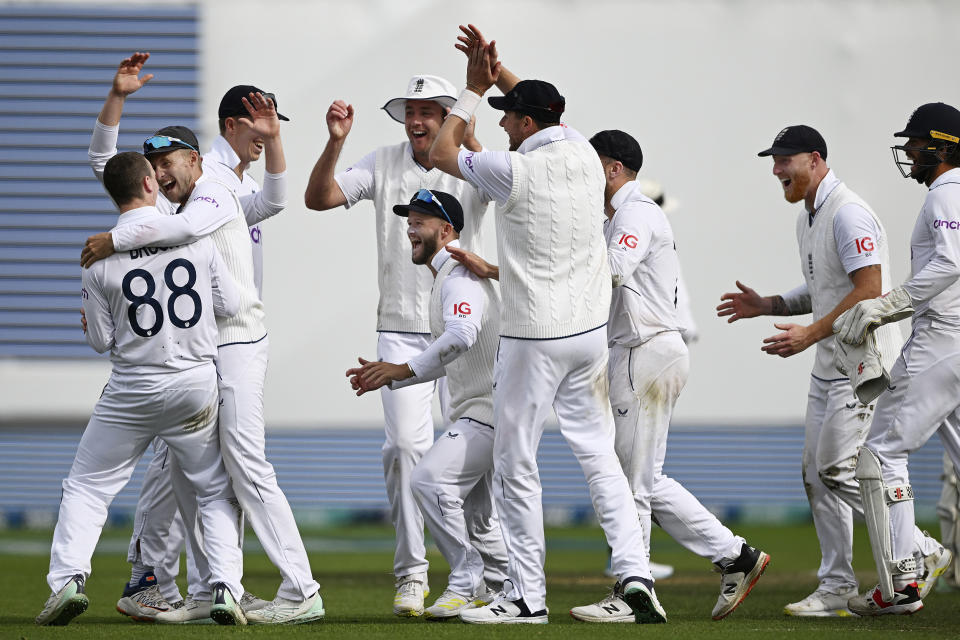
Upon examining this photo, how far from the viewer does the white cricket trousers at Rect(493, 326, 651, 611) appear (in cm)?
521

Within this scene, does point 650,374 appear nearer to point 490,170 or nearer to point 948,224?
point 490,170

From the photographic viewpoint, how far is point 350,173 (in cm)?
652

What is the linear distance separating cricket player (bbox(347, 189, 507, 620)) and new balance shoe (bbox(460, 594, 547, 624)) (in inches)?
12.3

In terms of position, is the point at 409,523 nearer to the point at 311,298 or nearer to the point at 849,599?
the point at 849,599

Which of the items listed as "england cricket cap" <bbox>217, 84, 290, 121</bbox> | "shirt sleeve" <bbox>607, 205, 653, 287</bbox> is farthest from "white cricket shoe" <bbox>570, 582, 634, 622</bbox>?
"england cricket cap" <bbox>217, 84, 290, 121</bbox>

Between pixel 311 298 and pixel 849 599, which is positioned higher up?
pixel 311 298

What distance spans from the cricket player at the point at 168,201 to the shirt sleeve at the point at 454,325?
39.2 inches

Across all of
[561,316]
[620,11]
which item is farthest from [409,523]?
[620,11]

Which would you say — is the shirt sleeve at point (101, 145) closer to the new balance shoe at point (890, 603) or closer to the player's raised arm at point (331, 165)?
the player's raised arm at point (331, 165)

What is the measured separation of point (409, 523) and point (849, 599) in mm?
2150

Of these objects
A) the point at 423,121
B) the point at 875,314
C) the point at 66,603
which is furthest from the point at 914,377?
the point at 66,603

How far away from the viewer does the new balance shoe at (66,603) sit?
5.05 metres

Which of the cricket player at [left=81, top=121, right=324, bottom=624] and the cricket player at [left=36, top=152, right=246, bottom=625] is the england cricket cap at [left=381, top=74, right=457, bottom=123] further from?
the cricket player at [left=36, top=152, right=246, bottom=625]

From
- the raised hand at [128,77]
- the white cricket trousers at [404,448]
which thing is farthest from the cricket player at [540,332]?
the raised hand at [128,77]
